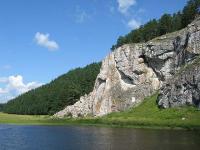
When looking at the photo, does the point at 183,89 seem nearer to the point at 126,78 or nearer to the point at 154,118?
the point at 154,118

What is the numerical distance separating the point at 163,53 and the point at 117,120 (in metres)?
34.2

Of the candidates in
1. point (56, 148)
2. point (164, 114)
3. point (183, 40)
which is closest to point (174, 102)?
point (164, 114)

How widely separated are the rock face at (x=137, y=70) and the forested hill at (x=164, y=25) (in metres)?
16.2

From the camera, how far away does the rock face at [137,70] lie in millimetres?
128500

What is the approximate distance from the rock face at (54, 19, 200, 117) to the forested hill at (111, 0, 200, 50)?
16.2 metres

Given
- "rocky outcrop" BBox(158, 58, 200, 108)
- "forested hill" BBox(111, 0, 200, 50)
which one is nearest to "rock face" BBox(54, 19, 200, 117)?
"rocky outcrop" BBox(158, 58, 200, 108)

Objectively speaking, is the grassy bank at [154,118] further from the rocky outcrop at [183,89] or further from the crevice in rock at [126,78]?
the crevice in rock at [126,78]

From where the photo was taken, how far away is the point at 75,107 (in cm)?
15912

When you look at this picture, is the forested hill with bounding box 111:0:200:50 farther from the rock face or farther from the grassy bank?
the grassy bank

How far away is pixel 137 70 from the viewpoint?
5586 inches

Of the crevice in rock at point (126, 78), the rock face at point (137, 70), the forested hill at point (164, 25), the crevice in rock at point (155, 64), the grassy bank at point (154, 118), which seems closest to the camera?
the grassy bank at point (154, 118)

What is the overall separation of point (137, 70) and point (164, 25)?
2895cm

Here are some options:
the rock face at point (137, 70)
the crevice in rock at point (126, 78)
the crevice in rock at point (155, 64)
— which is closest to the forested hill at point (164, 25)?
the rock face at point (137, 70)

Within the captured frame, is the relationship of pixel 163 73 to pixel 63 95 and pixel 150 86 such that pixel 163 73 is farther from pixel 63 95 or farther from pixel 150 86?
pixel 63 95
